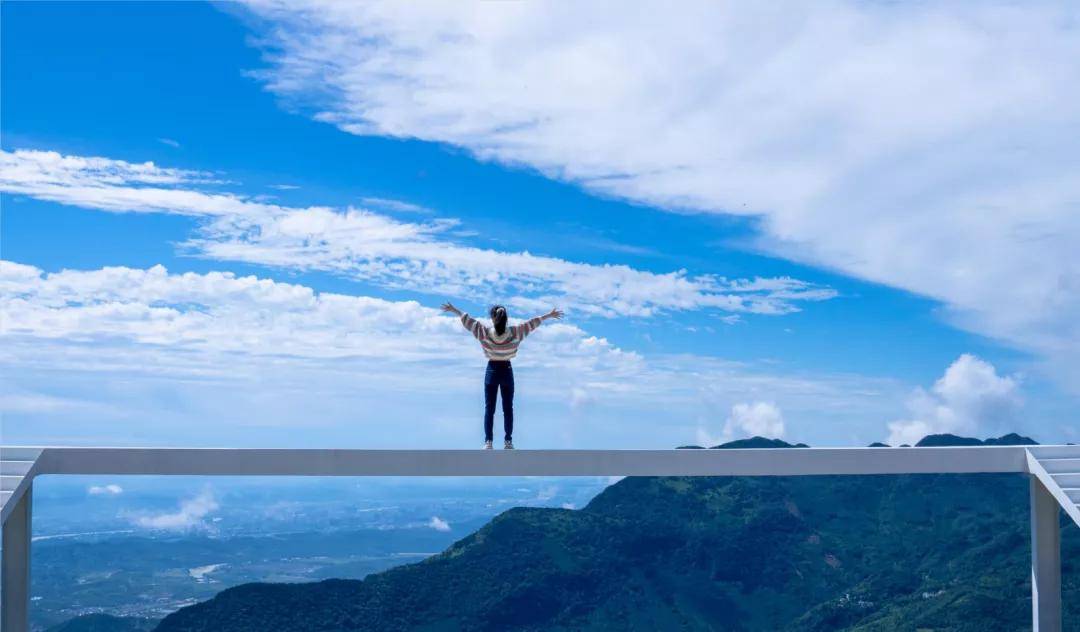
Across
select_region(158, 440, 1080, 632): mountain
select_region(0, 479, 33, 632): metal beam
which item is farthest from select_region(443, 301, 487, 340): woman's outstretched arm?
select_region(158, 440, 1080, 632): mountain

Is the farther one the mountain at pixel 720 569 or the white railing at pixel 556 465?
the mountain at pixel 720 569

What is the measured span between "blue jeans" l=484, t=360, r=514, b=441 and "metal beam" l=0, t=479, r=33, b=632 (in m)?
3.97

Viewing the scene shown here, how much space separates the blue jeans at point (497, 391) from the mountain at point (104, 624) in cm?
3935

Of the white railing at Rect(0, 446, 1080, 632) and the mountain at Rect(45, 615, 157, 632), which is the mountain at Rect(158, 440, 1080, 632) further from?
the white railing at Rect(0, 446, 1080, 632)

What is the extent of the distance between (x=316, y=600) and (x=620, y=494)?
753 inches

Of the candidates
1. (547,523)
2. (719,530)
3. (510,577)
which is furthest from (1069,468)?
(719,530)

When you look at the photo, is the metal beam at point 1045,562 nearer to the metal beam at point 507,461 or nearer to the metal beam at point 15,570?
the metal beam at point 507,461

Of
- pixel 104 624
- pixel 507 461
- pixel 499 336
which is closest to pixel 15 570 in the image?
pixel 507 461

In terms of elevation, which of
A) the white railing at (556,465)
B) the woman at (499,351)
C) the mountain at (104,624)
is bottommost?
the mountain at (104,624)

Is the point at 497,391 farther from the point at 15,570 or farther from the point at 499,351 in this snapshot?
the point at 15,570

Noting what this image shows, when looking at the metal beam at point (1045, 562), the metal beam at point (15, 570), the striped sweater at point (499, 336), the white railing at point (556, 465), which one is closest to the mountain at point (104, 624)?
the metal beam at point (15, 570)

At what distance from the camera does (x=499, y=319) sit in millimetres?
9617

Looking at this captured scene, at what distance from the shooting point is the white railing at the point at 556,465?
8750 mm

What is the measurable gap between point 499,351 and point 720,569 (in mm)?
46427
